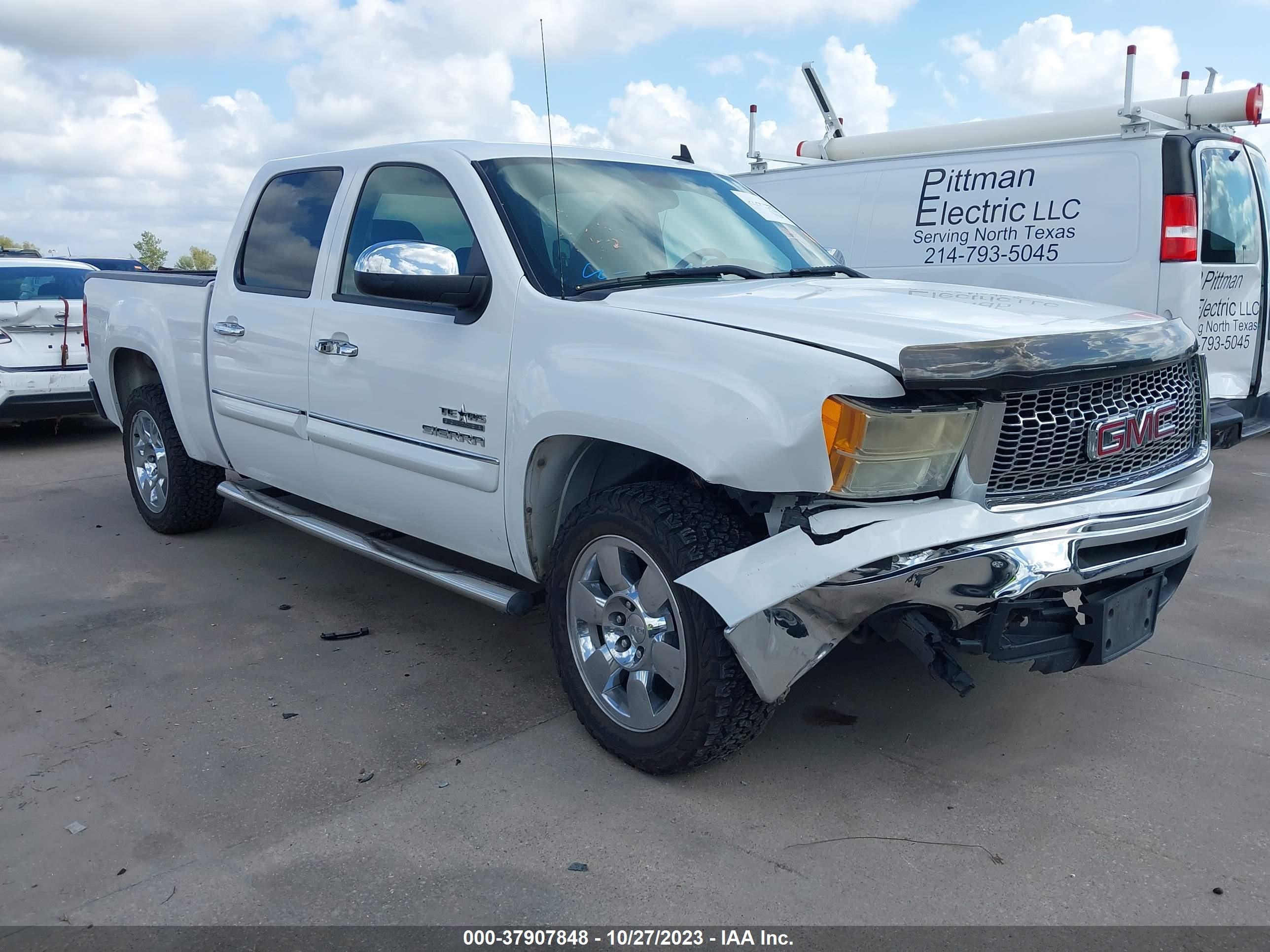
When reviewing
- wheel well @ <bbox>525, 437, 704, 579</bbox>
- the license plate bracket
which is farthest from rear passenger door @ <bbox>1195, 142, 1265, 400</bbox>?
wheel well @ <bbox>525, 437, 704, 579</bbox>

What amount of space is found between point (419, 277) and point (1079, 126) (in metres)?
5.24

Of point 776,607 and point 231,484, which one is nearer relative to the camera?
point 776,607

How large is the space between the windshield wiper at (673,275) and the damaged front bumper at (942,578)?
1.12 metres

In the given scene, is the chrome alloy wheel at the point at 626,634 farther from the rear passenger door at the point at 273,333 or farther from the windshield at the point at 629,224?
the rear passenger door at the point at 273,333

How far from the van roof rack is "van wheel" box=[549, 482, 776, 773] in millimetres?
4720

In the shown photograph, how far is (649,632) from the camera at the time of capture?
3041 millimetres


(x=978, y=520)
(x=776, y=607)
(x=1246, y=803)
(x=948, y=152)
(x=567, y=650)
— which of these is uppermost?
(x=948, y=152)

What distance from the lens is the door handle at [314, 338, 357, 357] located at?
397cm

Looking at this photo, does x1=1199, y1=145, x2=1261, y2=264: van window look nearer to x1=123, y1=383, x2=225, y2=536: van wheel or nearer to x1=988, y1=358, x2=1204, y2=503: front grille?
x1=988, y1=358, x2=1204, y2=503: front grille

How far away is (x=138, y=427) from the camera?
232 inches

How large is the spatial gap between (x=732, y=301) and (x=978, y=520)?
981mm

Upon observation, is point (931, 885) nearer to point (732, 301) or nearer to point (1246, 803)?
point (1246, 803)

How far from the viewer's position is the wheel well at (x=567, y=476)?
10.8 ft

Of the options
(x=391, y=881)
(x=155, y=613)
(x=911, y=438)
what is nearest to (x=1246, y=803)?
(x=911, y=438)
